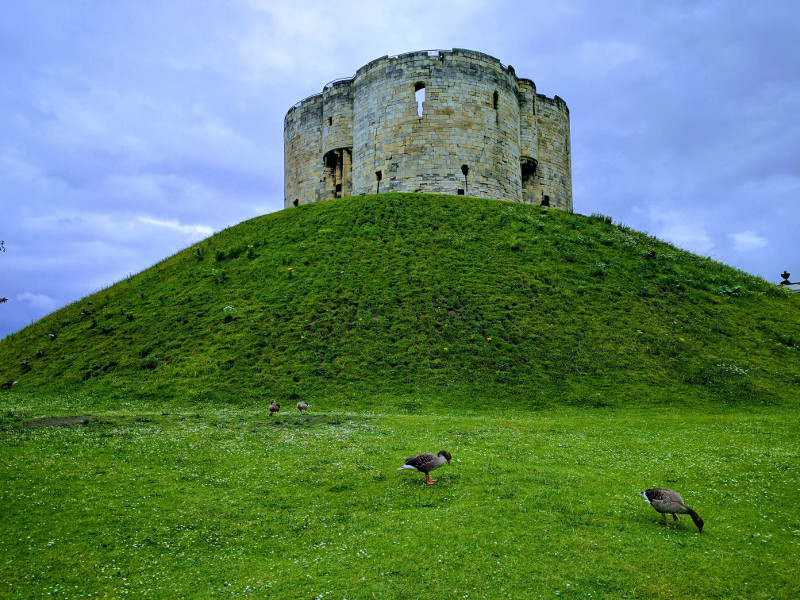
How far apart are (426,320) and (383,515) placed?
64.8ft

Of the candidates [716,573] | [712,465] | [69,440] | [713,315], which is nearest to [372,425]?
[69,440]

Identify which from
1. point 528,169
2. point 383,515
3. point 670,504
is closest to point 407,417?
point 383,515

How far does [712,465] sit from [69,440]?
658 inches

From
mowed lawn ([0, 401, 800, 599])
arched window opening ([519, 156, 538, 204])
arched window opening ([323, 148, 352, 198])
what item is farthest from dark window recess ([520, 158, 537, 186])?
mowed lawn ([0, 401, 800, 599])

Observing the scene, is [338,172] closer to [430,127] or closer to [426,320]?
[430,127]

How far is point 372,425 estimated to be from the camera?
793 inches

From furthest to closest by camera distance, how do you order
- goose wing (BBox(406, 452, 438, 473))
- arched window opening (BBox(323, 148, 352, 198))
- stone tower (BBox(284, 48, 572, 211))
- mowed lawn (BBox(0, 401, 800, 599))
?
1. arched window opening (BBox(323, 148, 352, 198))
2. stone tower (BBox(284, 48, 572, 211))
3. goose wing (BBox(406, 452, 438, 473))
4. mowed lawn (BBox(0, 401, 800, 599))

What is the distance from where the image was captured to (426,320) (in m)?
30.9

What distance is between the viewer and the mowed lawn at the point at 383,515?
9.02 m

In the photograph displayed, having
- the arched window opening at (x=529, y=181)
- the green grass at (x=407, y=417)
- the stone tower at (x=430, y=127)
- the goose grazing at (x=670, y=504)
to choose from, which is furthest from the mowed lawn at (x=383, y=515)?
the arched window opening at (x=529, y=181)

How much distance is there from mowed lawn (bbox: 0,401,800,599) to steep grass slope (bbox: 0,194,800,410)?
8360 mm

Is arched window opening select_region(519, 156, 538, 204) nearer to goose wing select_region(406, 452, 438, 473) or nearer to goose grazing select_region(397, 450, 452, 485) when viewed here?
goose grazing select_region(397, 450, 452, 485)

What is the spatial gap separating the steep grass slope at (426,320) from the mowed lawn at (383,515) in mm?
8360

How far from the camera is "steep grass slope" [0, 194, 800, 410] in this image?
2673cm
